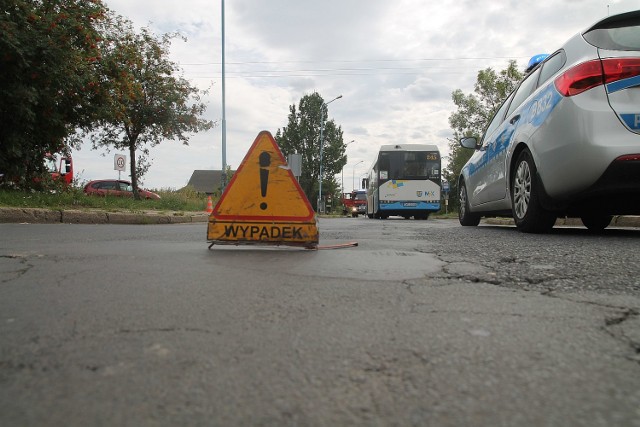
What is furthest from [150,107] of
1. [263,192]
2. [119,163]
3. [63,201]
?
[263,192]

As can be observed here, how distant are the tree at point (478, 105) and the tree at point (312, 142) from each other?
13733mm

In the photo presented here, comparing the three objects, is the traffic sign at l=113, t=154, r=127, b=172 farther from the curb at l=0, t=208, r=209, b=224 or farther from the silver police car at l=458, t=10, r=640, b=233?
the silver police car at l=458, t=10, r=640, b=233

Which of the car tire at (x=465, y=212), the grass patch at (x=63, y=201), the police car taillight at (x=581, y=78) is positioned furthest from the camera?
the grass patch at (x=63, y=201)

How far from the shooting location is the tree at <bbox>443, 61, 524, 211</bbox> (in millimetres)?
33000

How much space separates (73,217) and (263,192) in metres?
7.02

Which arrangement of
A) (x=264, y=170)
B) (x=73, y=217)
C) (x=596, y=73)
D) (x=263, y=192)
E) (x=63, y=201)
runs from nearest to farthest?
(x=596, y=73) < (x=263, y=192) < (x=264, y=170) < (x=73, y=217) < (x=63, y=201)

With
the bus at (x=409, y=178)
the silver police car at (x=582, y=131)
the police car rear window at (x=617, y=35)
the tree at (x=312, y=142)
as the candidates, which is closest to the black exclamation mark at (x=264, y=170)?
the silver police car at (x=582, y=131)

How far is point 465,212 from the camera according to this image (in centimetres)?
869

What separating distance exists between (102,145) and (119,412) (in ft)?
79.4

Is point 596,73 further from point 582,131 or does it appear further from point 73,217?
point 73,217

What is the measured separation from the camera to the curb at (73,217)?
913 cm

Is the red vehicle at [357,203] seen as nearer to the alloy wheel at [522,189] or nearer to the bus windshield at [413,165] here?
the bus windshield at [413,165]

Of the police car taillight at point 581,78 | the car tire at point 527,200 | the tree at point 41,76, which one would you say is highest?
the tree at point 41,76

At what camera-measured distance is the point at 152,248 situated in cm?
459
